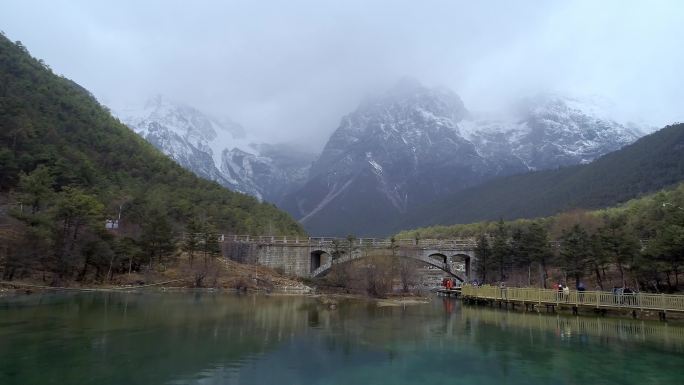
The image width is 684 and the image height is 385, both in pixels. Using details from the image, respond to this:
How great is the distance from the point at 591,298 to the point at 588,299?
0.21m

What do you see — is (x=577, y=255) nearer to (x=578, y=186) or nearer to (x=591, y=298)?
(x=591, y=298)

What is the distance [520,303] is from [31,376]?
3386cm

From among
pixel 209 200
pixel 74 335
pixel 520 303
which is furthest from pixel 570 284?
pixel 209 200

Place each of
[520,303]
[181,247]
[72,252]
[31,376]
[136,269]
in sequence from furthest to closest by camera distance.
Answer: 1. [181,247]
2. [136,269]
3. [72,252]
4. [520,303]
5. [31,376]

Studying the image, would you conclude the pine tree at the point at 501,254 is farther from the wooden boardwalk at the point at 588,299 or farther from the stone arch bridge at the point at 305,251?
the wooden boardwalk at the point at 588,299

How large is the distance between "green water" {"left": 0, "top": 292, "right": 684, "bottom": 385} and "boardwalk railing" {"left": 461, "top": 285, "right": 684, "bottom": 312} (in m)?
1.72

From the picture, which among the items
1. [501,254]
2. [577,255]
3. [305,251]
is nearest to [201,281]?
[305,251]

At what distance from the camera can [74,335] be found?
60.8ft

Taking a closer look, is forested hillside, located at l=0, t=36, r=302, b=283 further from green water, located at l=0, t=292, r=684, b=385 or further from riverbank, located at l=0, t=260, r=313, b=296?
green water, located at l=0, t=292, r=684, b=385

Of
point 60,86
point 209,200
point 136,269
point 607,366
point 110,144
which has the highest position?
point 60,86

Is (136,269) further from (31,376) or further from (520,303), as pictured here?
(31,376)

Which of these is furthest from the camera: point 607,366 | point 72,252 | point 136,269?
point 136,269

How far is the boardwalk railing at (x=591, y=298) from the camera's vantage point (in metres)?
27.3

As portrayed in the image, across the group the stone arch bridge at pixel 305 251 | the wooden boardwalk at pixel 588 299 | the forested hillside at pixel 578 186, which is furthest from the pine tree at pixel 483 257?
the forested hillside at pixel 578 186
